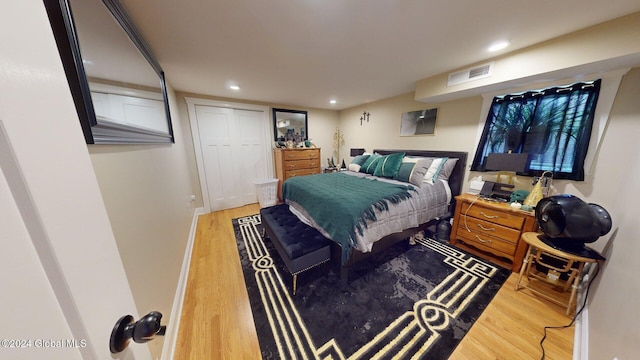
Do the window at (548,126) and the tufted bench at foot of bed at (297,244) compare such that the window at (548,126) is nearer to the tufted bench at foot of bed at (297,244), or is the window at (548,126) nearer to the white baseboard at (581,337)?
the white baseboard at (581,337)

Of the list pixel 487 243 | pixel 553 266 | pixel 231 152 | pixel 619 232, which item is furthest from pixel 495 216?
pixel 231 152

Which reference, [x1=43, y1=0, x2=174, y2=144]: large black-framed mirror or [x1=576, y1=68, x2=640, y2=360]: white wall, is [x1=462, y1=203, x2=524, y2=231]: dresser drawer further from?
[x1=43, y1=0, x2=174, y2=144]: large black-framed mirror

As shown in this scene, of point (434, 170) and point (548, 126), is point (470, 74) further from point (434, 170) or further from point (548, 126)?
point (434, 170)

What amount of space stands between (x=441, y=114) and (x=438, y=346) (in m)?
2.86

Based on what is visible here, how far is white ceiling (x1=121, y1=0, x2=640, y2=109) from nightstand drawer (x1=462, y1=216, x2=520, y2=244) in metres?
1.77

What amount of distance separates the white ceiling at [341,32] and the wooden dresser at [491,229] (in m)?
1.59

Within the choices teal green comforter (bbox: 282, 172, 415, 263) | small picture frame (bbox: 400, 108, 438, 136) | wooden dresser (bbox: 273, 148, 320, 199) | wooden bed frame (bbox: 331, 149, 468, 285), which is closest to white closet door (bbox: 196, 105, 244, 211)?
wooden dresser (bbox: 273, 148, 320, 199)

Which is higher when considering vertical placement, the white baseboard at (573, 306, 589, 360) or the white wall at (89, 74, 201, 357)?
the white wall at (89, 74, 201, 357)

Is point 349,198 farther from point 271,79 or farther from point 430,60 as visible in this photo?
point 271,79

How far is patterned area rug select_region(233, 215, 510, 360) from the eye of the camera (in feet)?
4.23

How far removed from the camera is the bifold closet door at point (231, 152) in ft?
11.3

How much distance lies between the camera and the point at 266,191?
12.3 feet

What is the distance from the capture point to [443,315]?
1.50 metres

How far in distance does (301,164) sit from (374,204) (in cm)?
249
